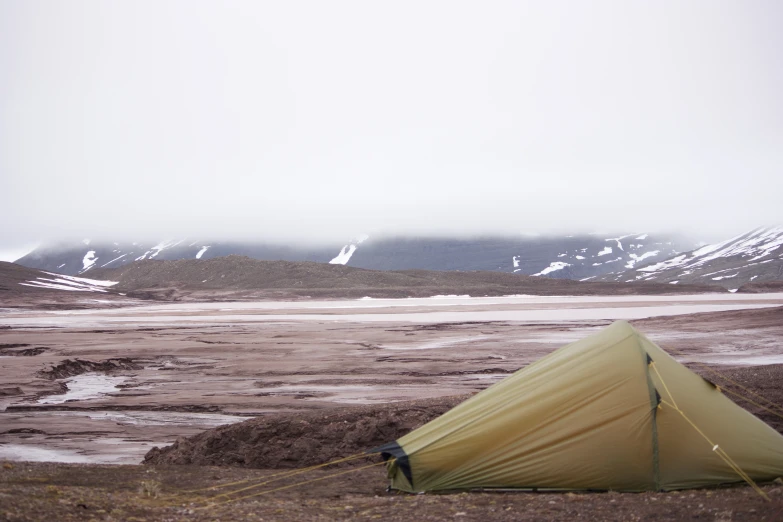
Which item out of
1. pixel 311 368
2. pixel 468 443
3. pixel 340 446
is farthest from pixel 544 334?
pixel 468 443

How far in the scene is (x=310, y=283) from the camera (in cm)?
11906

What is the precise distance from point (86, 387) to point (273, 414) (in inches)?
352

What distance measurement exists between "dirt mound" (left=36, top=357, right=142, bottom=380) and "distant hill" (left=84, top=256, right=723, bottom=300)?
7521 cm

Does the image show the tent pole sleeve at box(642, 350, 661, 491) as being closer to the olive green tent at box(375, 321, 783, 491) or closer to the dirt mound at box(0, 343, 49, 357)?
the olive green tent at box(375, 321, 783, 491)

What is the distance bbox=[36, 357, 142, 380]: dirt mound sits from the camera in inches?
960

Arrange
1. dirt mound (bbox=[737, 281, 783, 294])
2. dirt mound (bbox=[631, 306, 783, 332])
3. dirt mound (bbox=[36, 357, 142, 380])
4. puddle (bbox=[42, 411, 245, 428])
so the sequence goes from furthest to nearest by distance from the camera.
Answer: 1. dirt mound (bbox=[737, 281, 783, 294])
2. dirt mound (bbox=[631, 306, 783, 332])
3. dirt mound (bbox=[36, 357, 142, 380])
4. puddle (bbox=[42, 411, 245, 428])

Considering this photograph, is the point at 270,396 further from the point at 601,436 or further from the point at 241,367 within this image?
the point at 601,436

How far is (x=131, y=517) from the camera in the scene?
7.22m

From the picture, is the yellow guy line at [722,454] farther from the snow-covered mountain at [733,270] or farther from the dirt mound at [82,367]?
the snow-covered mountain at [733,270]

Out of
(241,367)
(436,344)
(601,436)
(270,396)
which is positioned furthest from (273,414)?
(436,344)

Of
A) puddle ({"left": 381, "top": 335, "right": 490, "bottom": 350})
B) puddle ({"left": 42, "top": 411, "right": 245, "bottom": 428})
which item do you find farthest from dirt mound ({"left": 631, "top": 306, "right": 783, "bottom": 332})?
puddle ({"left": 42, "top": 411, "right": 245, "bottom": 428})

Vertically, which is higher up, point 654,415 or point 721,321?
point 654,415

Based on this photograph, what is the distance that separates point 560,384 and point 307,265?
401 feet

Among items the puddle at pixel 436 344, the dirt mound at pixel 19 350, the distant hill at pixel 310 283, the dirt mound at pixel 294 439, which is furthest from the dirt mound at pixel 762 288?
the dirt mound at pixel 294 439
